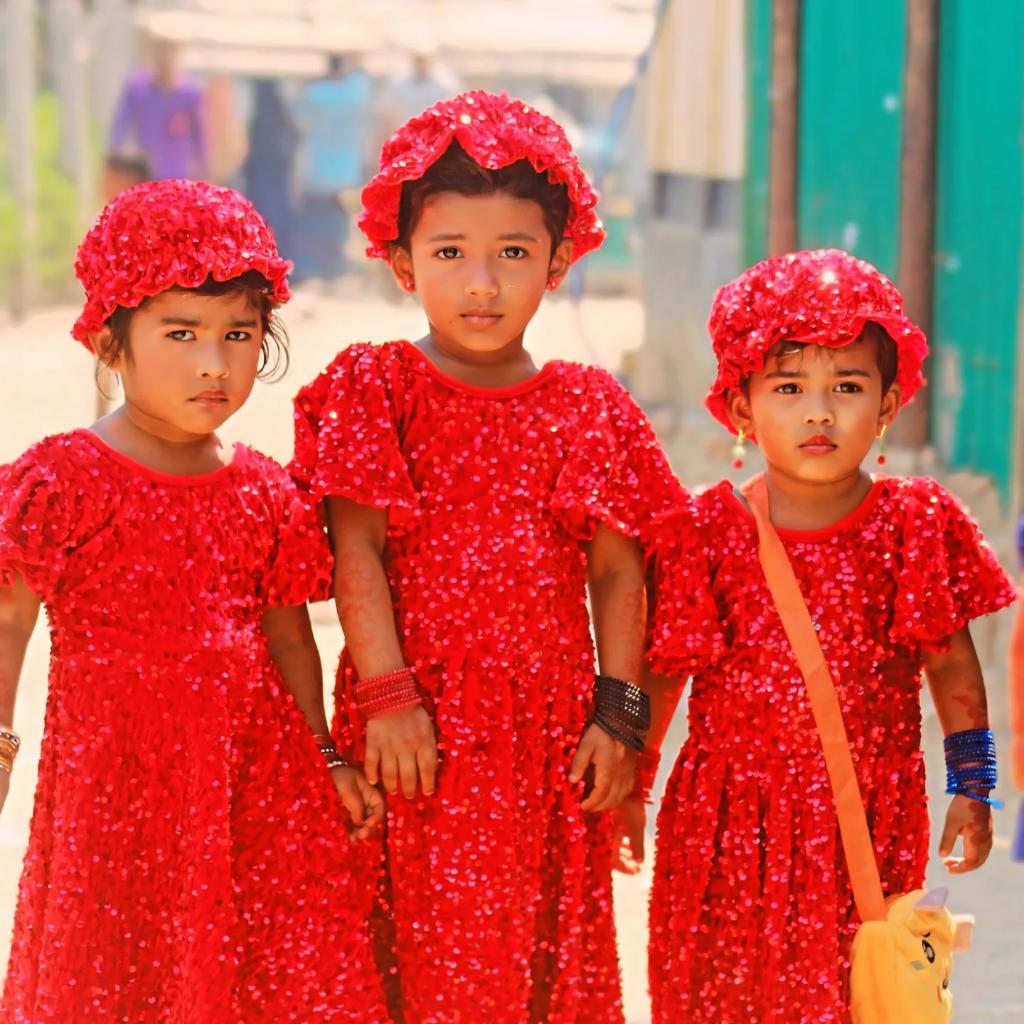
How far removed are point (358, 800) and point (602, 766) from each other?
0.38 metres

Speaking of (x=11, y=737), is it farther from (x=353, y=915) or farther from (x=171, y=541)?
(x=353, y=915)

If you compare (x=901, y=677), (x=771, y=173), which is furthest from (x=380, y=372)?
(x=771, y=173)

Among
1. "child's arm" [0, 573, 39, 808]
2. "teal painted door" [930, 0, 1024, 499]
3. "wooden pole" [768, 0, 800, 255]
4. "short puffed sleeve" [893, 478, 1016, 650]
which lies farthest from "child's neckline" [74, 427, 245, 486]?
"wooden pole" [768, 0, 800, 255]

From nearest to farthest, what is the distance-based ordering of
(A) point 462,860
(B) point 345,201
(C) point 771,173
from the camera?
(A) point 462,860
(C) point 771,173
(B) point 345,201

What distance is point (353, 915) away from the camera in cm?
286

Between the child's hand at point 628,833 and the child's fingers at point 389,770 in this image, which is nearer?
the child's fingers at point 389,770

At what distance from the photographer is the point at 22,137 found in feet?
60.1

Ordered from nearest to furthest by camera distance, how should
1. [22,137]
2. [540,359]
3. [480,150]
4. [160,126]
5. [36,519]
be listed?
[36,519] < [480,150] < [540,359] < [160,126] < [22,137]

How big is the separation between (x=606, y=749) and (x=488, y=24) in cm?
1746

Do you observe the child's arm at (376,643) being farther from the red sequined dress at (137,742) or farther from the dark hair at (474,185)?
the dark hair at (474,185)

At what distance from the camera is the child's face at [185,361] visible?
8.89 feet

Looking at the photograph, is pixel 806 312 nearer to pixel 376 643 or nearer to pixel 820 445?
pixel 820 445

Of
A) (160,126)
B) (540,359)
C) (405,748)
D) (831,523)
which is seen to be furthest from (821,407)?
(160,126)

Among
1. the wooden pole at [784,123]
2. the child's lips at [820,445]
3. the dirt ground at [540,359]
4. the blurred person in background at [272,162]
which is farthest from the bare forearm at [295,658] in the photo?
the blurred person in background at [272,162]
